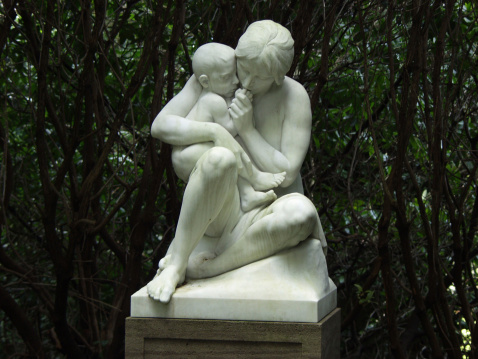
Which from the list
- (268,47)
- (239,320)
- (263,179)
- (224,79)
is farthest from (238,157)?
(239,320)

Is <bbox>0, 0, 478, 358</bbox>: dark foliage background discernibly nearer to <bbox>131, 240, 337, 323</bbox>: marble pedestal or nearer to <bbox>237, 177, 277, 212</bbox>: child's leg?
<bbox>237, 177, 277, 212</bbox>: child's leg

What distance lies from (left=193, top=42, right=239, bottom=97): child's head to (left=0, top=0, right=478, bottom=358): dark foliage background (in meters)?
1.12

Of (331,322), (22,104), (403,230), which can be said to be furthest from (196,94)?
(22,104)

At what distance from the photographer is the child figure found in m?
3.98

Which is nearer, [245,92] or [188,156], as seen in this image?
[188,156]

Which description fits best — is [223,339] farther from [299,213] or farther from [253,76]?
[253,76]

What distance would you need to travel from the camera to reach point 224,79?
158 inches

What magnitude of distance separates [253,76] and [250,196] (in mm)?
598

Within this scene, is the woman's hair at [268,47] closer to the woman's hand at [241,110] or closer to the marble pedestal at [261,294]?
the woman's hand at [241,110]

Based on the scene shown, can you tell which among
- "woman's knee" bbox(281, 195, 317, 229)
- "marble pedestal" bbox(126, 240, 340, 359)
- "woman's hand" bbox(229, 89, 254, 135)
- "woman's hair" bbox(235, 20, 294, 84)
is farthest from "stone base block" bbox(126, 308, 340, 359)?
"woman's hair" bbox(235, 20, 294, 84)

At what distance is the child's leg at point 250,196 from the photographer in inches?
156

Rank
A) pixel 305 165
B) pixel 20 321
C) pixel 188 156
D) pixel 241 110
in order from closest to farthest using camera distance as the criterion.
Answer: pixel 188 156 < pixel 241 110 < pixel 20 321 < pixel 305 165

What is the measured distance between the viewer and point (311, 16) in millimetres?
5410

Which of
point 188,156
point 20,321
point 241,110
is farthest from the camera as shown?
point 20,321
